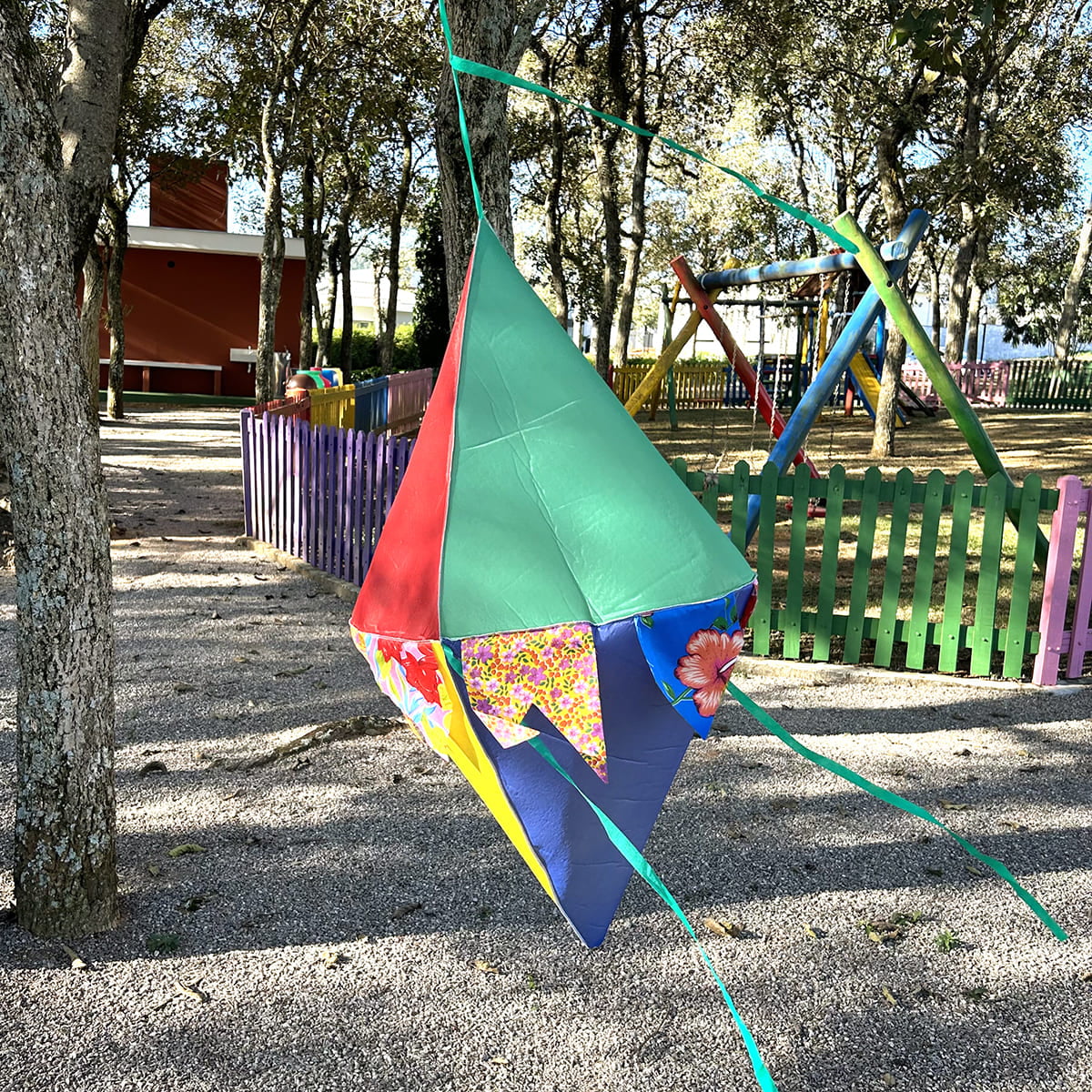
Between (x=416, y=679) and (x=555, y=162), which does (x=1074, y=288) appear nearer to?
(x=555, y=162)

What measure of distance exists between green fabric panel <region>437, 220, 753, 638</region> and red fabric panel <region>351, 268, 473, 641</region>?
38 mm

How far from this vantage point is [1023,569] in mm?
6211

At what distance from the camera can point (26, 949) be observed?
3352 millimetres

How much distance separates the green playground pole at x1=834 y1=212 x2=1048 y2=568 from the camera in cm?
635

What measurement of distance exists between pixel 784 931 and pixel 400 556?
1.94 m

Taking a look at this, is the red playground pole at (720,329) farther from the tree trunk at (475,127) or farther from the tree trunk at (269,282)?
the tree trunk at (269,282)

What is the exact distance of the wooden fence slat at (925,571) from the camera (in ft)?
20.7

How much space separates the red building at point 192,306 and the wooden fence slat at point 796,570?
24457 millimetres

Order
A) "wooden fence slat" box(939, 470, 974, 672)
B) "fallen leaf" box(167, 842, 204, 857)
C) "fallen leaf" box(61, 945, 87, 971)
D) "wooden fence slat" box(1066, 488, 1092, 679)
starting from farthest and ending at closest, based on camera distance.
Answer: "wooden fence slat" box(939, 470, 974, 672)
"wooden fence slat" box(1066, 488, 1092, 679)
"fallen leaf" box(167, 842, 204, 857)
"fallen leaf" box(61, 945, 87, 971)

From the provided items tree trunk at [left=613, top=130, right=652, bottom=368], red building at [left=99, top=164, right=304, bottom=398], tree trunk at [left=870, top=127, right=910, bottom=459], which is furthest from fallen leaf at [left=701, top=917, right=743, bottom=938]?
red building at [left=99, top=164, right=304, bottom=398]

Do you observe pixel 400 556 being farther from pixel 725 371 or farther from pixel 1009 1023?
pixel 725 371

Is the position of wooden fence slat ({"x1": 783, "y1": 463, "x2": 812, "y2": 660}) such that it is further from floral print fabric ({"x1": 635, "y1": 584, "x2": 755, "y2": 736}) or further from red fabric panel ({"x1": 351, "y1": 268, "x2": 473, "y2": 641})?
red fabric panel ({"x1": 351, "y1": 268, "x2": 473, "y2": 641})

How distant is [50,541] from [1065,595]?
552 cm

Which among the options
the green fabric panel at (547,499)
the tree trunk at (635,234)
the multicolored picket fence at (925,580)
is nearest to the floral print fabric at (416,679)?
the green fabric panel at (547,499)
